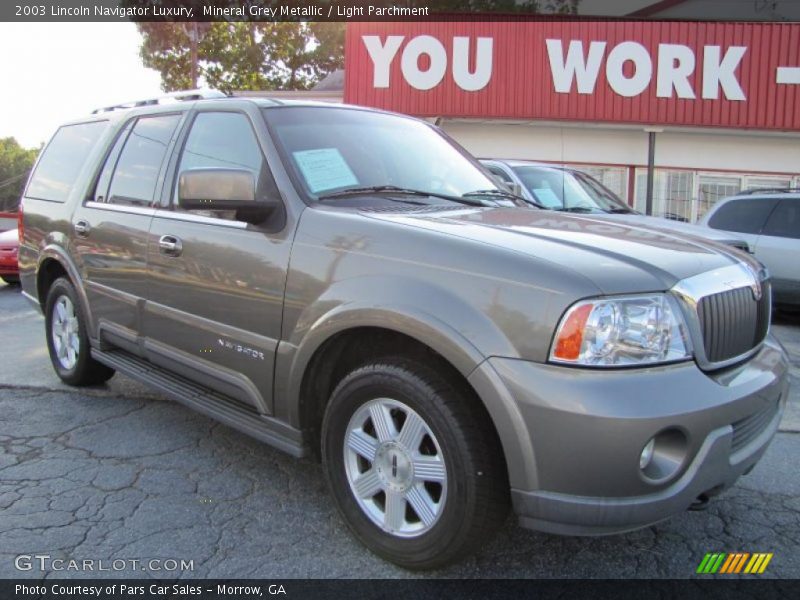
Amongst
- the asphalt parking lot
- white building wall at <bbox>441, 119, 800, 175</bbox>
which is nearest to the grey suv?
the asphalt parking lot

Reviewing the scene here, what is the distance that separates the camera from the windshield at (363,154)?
10.6 feet

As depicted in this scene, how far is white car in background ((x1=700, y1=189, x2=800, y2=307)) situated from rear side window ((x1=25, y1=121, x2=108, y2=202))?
7326 mm

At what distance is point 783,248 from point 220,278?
296 inches

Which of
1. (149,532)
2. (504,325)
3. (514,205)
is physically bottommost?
(149,532)

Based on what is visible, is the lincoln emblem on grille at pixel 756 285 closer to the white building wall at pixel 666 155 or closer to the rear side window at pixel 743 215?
the rear side window at pixel 743 215

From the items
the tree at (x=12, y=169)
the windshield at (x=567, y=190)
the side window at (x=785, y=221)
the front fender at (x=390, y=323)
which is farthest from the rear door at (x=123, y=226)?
the tree at (x=12, y=169)

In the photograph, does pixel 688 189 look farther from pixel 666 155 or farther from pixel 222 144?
pixel 222 144

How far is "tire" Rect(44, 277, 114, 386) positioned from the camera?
4703 mm

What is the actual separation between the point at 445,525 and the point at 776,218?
307 inches

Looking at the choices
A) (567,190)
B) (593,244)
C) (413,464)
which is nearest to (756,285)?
(593,244)

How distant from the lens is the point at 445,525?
245 cm

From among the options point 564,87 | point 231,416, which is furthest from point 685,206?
point 231,416

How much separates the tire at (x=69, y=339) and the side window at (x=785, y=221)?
771cm

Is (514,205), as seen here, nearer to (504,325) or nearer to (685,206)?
(504,325)
